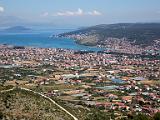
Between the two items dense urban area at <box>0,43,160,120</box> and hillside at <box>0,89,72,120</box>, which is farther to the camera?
dense urban area at <box>0,43,160,120</box>

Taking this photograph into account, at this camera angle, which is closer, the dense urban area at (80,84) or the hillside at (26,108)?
the hillside at (26,108)

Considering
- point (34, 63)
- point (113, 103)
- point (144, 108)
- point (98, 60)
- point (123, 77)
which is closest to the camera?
point (144, 108)

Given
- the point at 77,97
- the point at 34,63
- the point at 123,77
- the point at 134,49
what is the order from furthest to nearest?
the point at 134,49
the point at 34,63
the point at 123,77
the point at 77,97

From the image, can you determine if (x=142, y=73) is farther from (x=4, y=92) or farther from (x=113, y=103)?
(x=4, y=92)

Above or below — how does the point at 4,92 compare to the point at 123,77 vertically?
above

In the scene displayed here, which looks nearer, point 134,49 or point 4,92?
point 4,92

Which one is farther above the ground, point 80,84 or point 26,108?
point 26,108

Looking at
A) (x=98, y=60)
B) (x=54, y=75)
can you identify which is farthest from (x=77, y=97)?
(x=98, y=60)
